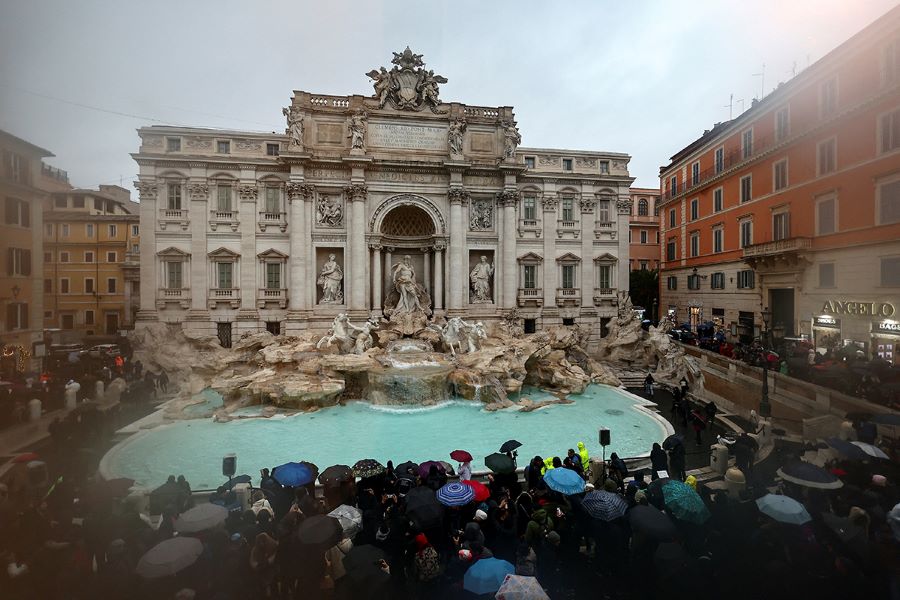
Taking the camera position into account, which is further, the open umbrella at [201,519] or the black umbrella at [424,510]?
the black umbrella at [424,510]

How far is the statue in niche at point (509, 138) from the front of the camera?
24562 millimetres

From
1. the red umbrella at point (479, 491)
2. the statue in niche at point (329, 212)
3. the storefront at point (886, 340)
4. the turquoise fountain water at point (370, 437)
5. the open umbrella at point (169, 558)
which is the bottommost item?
the turquoise fountain water at point (370, 437)

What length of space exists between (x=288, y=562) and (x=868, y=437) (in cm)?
1205

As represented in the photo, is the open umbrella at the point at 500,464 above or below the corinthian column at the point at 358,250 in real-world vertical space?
below

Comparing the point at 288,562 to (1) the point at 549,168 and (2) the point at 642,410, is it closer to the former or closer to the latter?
(2) the point at 642,410

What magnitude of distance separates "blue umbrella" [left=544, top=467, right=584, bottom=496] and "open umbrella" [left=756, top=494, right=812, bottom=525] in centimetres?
256

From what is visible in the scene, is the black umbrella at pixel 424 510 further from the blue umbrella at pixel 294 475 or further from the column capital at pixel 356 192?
the column capital at pixel 356 192

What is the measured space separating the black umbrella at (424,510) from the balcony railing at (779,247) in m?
12.5

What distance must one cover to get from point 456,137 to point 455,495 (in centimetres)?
2251

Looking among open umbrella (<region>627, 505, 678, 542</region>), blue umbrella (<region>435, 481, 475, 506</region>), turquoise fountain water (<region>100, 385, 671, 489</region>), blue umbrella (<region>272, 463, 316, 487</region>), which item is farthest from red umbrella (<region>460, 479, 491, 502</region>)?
turquoise fountain water (<region>100, 385, 671, 489</region>)

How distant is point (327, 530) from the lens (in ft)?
15.3

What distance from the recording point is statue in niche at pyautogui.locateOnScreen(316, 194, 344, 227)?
23297mm

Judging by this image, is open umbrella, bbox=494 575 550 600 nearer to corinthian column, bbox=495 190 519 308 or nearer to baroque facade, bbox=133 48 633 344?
baroque facade, bbox=133 48 633 344

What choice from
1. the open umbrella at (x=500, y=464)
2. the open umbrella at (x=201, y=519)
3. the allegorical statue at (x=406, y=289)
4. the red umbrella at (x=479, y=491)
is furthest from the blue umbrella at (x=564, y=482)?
the allegorical statue at (x=406, y=289)
